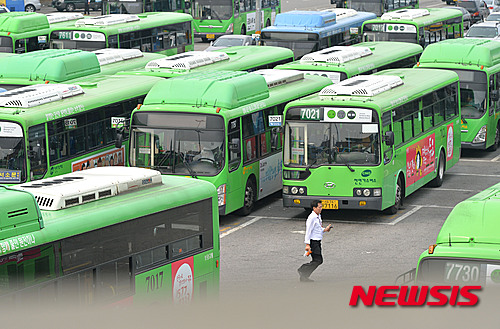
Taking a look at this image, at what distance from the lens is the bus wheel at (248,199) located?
807 inches

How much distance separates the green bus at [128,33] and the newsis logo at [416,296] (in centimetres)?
2276

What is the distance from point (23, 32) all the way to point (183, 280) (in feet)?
66.5

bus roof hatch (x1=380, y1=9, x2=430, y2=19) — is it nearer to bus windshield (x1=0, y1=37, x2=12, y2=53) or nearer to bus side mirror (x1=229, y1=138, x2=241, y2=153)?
bus windshield (x1=0, y1=37, x2=12, y2=53)

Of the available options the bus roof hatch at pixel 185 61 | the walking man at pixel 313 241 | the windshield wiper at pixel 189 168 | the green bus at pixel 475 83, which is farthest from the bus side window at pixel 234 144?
the green bus at pixel 475 83

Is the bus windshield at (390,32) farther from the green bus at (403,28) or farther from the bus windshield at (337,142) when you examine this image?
the bus windshield at (337,142)

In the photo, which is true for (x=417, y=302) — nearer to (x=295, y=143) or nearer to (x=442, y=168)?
(x=295, y=143)

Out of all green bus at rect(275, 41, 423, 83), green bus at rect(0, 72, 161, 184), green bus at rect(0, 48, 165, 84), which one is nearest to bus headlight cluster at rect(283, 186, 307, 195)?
green bus at rect(0, 72, 161, 184)

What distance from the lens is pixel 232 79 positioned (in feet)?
67.2

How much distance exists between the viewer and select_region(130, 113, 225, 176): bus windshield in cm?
1916

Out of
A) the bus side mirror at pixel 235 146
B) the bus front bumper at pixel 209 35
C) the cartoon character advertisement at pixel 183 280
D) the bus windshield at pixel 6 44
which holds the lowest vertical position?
the cartoon character advertisement at pixel 183 280

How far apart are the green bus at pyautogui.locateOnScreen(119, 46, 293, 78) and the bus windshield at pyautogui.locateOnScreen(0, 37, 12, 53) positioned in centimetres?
709

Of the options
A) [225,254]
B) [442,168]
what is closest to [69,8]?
[442,168]

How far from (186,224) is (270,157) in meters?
8.58

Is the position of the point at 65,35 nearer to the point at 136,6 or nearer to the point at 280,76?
the point at 280,76
